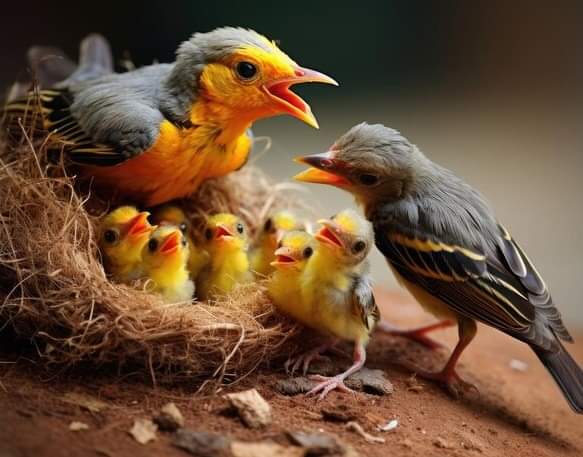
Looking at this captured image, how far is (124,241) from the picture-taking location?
288cm

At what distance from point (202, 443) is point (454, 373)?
1337 mm

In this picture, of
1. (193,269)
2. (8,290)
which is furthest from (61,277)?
(193,269)

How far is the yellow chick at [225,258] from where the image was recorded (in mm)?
3072

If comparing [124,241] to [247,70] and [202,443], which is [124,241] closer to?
[247,70]

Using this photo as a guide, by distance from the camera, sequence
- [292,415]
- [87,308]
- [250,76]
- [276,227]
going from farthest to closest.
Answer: [276,227], [250,76], [87,308], [292,415]

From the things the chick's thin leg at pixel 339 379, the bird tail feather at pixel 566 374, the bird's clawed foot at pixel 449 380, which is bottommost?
the bird's clawed foot at pixel 449 380

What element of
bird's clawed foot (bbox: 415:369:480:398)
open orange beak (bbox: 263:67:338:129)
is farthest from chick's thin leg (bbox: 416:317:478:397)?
open orange beak (bbox: 263:67:338:129)

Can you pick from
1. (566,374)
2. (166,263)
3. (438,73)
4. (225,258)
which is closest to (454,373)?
(566,374)

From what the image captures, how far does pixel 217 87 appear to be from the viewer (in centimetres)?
298

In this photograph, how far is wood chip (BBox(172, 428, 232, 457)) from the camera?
80.4 inches

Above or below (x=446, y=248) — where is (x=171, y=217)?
below

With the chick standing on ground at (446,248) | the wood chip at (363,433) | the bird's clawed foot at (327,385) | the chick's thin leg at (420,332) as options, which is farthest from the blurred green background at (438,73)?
the wood chip at (363,433)

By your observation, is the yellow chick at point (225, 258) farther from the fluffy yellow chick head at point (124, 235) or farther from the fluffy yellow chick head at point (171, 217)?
the fluffy yellow chick head at point (124, 235)

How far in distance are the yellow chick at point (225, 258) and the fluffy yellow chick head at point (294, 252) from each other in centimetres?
28
